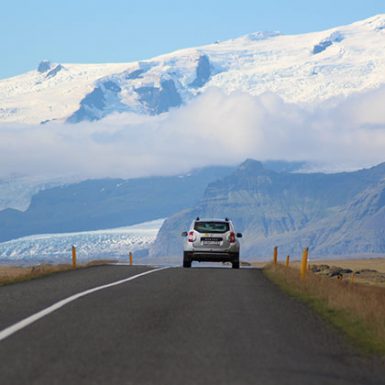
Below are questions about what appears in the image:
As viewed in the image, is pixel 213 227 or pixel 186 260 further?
pixel 186 260

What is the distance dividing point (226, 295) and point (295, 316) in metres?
5.20

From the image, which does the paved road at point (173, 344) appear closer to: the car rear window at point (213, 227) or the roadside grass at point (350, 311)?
the roadside grass at point (350, 311)

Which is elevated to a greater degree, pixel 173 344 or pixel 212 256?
pixel 173 344

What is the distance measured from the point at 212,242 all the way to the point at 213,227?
3.37 ft

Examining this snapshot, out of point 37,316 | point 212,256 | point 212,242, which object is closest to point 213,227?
point 212,242

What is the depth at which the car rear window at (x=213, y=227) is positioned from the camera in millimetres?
47500

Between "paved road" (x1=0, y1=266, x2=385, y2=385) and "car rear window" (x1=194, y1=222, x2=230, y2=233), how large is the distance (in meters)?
23.8

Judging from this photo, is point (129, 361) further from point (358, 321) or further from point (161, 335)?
point (358, 321)

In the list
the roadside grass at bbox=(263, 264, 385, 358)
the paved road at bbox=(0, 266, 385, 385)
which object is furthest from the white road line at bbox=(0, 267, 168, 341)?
the roadside grass at bbox=(263, 264, 385, 358)

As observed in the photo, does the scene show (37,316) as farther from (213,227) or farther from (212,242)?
(213,227)

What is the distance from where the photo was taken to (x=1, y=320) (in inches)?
653

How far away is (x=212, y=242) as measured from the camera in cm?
4706

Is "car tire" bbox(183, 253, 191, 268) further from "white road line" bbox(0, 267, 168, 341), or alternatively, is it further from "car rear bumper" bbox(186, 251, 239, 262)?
"white road line" bbox(0, 267, 168, 341)

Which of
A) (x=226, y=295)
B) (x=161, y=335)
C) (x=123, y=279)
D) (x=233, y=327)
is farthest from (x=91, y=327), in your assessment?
(x=123, y=279)
